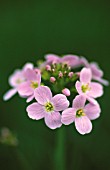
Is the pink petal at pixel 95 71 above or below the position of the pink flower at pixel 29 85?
above

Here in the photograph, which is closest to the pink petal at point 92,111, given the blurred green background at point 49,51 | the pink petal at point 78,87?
the pink petal at point 78,87

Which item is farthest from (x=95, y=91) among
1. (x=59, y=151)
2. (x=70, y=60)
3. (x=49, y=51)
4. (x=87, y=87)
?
(x=49, y=51)

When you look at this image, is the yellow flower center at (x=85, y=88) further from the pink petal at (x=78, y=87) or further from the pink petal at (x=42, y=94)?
the pink petal at (x=42, y=94)

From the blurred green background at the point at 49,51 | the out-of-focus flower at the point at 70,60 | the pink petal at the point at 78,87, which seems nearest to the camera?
the pink petal at the point at 78,87

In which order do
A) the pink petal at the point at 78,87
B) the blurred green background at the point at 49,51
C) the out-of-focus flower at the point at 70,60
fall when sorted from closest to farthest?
the pink petal at the point at 78,87
the out-of-focus flower at the point at 70,60
the blurred green background at the point at 49,51

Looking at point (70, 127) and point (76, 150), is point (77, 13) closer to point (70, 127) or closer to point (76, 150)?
point (70, 127)

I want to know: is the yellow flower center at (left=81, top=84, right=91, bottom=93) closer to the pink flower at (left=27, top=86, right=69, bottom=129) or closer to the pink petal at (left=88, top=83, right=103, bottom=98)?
the pink petal at (left=88, top=83, right=103, bottom=98)

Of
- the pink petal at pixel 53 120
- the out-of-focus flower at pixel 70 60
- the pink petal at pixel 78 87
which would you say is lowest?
the pink petal at pixel 53 120

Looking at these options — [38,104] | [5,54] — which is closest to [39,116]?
[38,104]

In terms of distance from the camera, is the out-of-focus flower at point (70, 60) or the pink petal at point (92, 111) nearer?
the pink petal at point (92, 111)
